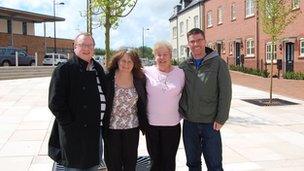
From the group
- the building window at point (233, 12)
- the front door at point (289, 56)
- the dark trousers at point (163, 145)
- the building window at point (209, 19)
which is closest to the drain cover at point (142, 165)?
the dark trousers at point (163, 145)

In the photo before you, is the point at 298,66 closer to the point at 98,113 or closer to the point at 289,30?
the point at 289,30

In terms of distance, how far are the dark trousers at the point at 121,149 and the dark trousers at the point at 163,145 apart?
9.1 inches

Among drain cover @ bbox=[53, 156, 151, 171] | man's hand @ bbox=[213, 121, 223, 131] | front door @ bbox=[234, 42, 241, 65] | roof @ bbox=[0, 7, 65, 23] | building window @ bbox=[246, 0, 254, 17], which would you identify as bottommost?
drain cover @ bbox=[53, 156, 151, 171]

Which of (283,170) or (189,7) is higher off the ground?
(189,7)

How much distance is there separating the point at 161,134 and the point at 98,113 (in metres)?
0.95

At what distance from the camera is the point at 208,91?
5.12 meters

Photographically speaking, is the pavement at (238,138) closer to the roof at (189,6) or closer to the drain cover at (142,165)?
the drain cover at (142,165)

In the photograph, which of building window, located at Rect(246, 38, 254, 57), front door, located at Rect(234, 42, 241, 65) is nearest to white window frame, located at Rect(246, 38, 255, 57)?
building window, located at Rect(246, 38, 254, 57)

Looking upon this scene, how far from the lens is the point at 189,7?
5262 cm

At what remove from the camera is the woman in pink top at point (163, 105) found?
5.07m

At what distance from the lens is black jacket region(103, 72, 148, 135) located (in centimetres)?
478

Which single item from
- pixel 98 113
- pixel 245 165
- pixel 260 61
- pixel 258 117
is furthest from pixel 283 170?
pixel 260 61

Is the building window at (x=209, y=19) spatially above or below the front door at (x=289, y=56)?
above

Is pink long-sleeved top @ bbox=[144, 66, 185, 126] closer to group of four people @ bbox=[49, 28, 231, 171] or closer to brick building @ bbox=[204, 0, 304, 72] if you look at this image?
group of four people @ bbox=[49, 28, 231, 171]
